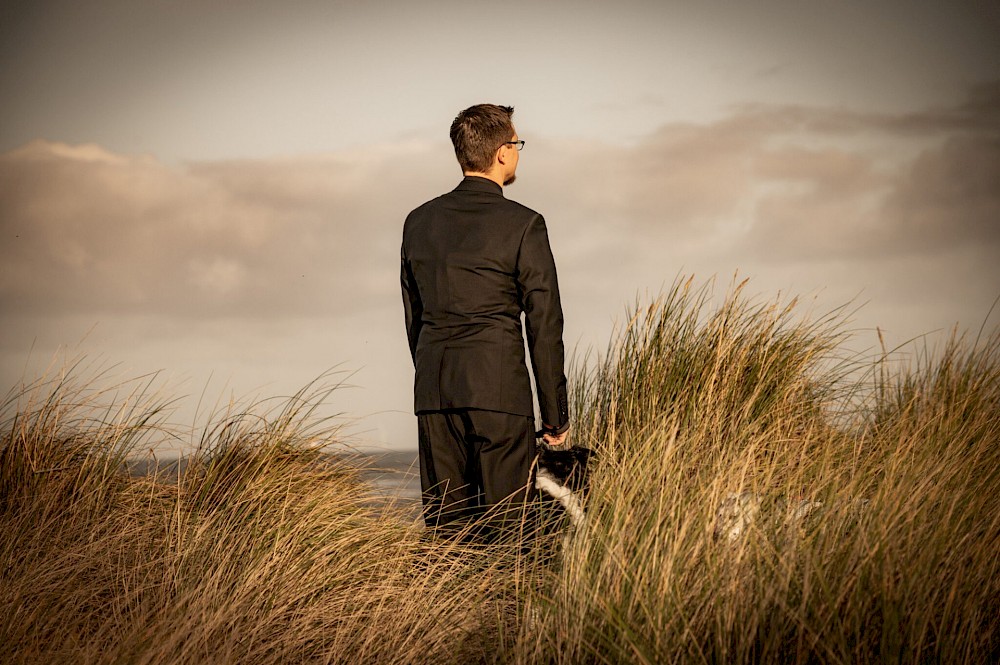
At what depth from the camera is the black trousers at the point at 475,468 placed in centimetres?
339

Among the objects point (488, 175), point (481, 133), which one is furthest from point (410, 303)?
point (481, 133)

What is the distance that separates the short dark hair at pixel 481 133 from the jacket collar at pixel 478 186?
0.04 m

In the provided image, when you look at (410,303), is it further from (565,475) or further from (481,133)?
(565,475)

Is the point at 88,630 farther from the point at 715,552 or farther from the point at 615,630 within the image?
the point at 715,552

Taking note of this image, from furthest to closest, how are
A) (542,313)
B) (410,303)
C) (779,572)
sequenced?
(410,303) → (542,313) → (779,572)

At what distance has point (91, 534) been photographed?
382cm

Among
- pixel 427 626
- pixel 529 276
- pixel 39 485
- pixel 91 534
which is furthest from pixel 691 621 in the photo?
pixel 39 485

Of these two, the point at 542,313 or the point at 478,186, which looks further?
the point at 478,186

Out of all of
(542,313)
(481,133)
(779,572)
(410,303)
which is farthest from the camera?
(410,303)

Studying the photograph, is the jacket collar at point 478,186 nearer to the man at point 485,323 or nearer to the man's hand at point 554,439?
the man at point 485,323

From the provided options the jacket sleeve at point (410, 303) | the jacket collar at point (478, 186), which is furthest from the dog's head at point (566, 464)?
the jacket collar at point (478, 186)

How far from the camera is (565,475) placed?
11.3ft

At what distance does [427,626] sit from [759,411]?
A: 2.27 meters

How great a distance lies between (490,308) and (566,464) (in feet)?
2.20
